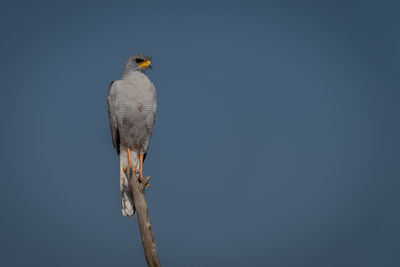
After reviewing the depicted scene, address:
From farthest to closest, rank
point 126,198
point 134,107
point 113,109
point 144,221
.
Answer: point 113,109 < point 134,107 < point 126,198 < point 144,221

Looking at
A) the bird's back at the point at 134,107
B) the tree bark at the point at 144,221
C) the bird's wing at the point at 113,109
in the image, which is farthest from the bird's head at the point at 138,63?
the tree bark at the point at 144,221

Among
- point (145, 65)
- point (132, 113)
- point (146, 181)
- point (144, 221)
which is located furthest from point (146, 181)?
point (145, 65)

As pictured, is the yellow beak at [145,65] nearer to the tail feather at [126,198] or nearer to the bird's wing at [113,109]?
the bird's wing at [113,109]

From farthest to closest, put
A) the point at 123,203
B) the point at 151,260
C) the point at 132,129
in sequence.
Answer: the point at 132,129
the point at 123,203
the point at 151,260

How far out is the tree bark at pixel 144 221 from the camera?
13.9 ft

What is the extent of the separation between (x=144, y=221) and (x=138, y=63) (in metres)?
2.73

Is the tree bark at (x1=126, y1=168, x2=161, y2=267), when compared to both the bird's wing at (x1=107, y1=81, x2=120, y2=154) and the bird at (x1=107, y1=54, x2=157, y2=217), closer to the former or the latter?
the bird at (x1=107, y1=54, x2=157, y2=217)

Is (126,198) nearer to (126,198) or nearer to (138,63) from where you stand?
(126,198)

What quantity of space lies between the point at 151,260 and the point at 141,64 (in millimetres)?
3177

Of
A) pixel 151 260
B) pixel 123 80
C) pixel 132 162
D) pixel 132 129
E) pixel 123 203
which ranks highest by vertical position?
pixel 123 80

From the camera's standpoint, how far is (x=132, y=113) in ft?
17.8

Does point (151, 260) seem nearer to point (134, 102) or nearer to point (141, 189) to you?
point (141, 189)

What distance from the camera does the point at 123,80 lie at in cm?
557

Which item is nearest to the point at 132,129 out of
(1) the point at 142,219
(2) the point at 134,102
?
(2) the point at 134,102
